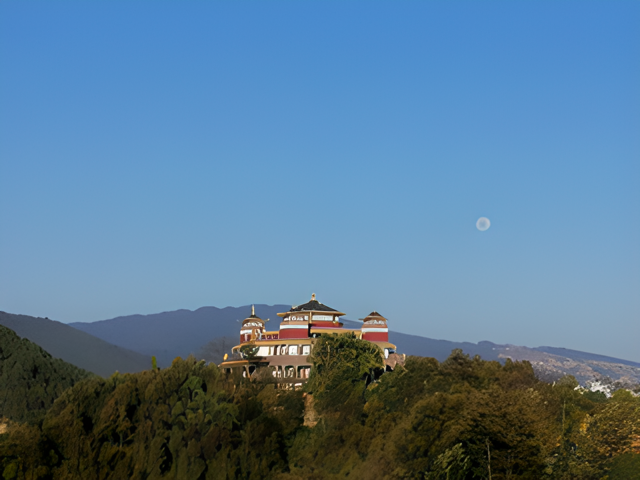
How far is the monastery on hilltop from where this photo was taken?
67.4 m

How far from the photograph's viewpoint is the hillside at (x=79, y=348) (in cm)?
5922

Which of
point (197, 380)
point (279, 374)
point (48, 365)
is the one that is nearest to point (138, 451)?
point (197, 380)

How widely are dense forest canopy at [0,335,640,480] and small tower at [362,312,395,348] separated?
82.4 ft

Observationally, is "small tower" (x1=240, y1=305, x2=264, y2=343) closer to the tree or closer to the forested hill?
the forested hill

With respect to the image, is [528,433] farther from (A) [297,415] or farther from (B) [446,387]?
(A) [297,415]

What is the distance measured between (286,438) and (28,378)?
53.4ft

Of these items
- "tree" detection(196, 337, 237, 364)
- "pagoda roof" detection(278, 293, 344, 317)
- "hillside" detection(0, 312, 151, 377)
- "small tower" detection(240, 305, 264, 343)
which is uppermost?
"pagoda roof" detection(278, 293, 344, 317)

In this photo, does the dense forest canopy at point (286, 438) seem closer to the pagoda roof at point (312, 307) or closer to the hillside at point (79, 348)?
the hillside at point (79, 348)

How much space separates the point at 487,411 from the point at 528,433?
2.19m

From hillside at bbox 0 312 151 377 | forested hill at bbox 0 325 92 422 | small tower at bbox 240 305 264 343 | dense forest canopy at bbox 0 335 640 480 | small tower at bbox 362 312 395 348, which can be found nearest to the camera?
dense forest canopy at bbox 0 335 640 480

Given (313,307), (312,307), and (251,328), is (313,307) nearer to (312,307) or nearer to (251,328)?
(312,307)

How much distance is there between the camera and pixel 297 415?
47.7 meters

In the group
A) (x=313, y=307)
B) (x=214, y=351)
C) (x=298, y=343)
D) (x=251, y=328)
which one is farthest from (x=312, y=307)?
(x=214, y=351)

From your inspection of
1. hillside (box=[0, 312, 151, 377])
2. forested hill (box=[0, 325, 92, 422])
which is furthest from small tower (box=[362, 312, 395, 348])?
forested hill (box=[0, 325, 92, 422])
